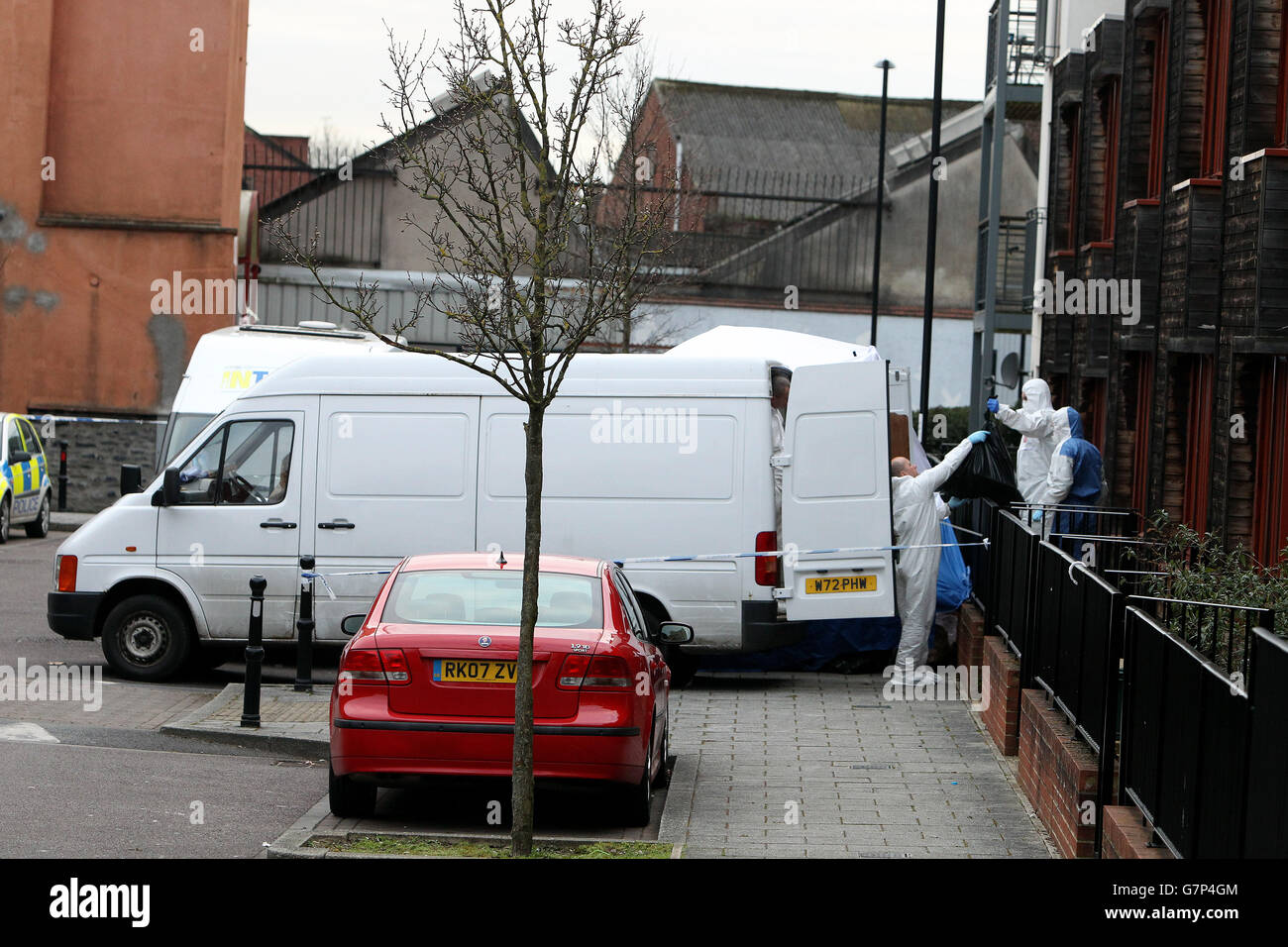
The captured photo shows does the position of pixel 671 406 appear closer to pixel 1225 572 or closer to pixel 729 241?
pixel 1225 572

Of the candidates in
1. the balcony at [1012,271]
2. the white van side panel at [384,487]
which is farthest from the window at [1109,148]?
the white van side panel at [384,487]

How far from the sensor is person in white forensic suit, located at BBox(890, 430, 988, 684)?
13938 mm

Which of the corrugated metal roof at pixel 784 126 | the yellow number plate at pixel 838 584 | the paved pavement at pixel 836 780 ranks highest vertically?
the corrugated metal roof at pixel 784 126

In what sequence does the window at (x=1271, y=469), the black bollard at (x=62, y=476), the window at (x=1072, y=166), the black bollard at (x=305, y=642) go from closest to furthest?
the black bollard at (x=305, y=642) → the window at (x=1271, y=469) → the window at (x=1072, y=166) → the black bollard at (x=62, y=476)

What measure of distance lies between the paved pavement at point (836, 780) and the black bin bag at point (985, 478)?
1867mm

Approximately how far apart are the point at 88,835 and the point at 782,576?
263 inches

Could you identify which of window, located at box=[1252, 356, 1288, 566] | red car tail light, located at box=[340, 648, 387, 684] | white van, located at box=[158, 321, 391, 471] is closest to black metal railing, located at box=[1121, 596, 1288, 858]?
red car tail light, located at box=[340, 648, 387, 684]

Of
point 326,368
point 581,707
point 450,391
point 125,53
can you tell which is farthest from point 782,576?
point 125,53

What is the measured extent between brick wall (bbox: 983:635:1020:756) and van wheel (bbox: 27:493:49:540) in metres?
17.8

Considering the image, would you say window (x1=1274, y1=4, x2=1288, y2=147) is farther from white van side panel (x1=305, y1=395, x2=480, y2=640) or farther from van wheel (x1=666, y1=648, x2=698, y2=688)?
white van side panel (x1=305, y1=395, x2=480, y2=640)

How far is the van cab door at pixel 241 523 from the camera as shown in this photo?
44.3 feet

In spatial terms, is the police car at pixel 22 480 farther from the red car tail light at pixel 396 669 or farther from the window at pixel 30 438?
the red car tail light at pixel 396 669

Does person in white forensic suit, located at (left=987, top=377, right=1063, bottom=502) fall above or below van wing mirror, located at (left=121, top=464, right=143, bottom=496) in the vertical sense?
above

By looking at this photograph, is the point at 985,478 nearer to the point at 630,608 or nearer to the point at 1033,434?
the point at 1033,434
